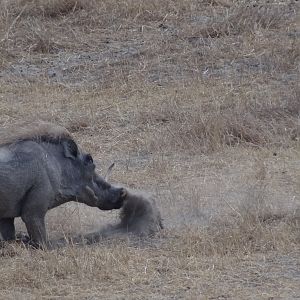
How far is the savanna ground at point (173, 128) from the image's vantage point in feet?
22.3

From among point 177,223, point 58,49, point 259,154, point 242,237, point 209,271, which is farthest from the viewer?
point 58,49

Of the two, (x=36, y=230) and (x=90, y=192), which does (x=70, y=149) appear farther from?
(x=36, y=230)

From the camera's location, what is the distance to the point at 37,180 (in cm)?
755

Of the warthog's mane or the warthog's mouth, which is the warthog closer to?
the warthog's mane

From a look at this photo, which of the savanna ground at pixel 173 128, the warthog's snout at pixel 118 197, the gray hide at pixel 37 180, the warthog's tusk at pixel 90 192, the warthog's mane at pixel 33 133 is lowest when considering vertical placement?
the savanna ground at pixel 173 128

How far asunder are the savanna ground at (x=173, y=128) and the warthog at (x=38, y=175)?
289 millimetres

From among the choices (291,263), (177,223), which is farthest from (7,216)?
(291,263)

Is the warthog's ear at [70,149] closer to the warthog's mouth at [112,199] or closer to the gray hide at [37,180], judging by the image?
the gray hide at [37,180]

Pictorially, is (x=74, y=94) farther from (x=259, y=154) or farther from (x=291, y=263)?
(x=291, y=263)

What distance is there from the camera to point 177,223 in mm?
8172

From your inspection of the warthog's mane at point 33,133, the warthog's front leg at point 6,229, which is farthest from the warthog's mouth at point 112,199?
the warthog's front leg at point 6,229

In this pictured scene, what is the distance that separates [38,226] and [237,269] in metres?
1.46

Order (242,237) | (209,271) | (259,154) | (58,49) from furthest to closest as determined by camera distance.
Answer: (58,49) → (259,154) → (242,237) → (209,271)

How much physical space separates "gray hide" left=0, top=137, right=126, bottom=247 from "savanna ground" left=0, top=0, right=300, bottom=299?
29 cm
